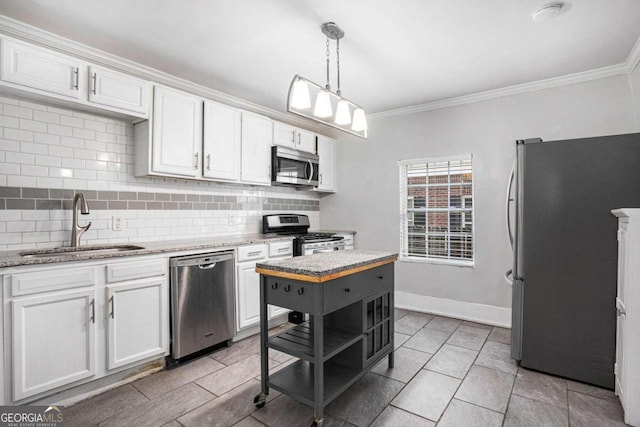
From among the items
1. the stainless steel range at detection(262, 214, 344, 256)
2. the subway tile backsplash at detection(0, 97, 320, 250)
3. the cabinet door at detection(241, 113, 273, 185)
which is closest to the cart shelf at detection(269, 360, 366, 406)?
the stainless steel range at detection(262, 214, 344, 256)

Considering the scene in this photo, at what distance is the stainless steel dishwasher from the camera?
2646mm

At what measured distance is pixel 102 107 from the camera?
255 centimetres

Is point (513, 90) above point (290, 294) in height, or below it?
above

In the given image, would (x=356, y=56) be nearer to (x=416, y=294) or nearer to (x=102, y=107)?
(x=102, y=107)

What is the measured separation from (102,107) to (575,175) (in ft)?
11.8

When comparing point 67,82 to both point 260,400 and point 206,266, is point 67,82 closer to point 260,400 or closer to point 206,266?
point 206,266

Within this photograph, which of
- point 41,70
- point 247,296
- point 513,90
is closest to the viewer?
point 41,70

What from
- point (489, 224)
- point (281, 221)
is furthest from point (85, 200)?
point (489, 224)

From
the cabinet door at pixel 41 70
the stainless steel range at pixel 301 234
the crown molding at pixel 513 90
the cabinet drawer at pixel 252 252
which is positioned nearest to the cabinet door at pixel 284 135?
the stainless steel range at pixel 301 234

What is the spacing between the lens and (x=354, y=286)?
7.12 feet

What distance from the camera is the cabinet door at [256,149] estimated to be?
363cm

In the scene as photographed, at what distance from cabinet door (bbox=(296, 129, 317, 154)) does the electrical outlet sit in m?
2.21

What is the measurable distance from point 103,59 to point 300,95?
1855mm

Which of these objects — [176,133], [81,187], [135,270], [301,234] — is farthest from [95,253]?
[301,234]
